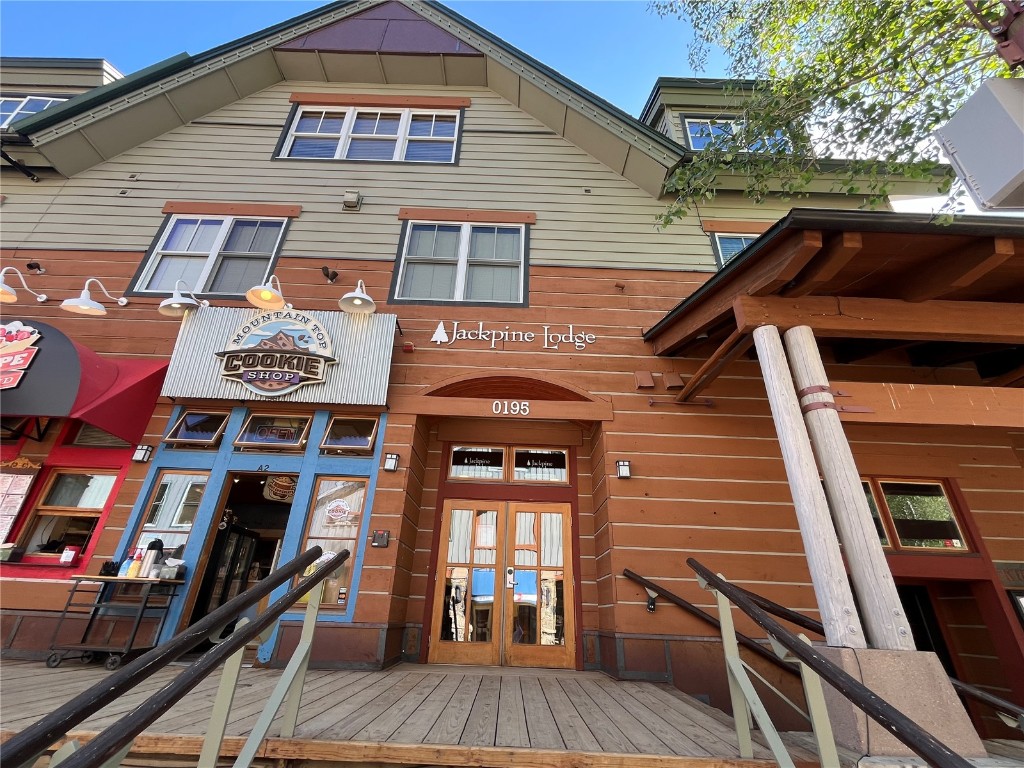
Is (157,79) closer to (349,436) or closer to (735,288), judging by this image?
(349,436)

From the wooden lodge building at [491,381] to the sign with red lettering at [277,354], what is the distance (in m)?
0.04

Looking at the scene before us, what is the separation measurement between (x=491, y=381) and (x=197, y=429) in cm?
362

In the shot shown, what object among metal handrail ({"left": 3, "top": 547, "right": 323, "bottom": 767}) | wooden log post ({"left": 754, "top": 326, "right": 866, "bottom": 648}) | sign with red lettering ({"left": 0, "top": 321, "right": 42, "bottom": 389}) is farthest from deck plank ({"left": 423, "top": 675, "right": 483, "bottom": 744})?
sign with red lettering ({"left": 0, "top": 321, "right": 42, "bottom": 389})

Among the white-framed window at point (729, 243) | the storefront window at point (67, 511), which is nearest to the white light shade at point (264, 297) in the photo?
the storefront window at point (67, 511)

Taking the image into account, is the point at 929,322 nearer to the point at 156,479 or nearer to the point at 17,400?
the point at 156,479

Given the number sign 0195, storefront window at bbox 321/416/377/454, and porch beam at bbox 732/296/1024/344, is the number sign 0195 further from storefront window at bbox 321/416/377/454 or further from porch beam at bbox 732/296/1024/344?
porch beam at bbox 732/296/1024/344

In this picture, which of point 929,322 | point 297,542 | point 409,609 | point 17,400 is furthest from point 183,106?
point 929,322

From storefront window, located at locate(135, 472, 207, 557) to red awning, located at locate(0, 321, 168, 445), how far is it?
73 centimetres

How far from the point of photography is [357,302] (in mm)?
5484

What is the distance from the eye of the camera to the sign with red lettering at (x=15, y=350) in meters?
4.67

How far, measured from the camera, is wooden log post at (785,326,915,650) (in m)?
2.93

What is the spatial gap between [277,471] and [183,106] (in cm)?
680

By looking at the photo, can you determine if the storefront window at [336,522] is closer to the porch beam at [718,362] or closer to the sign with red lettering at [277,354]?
the sign with red lettering at [277,354]

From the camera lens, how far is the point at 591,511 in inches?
231
